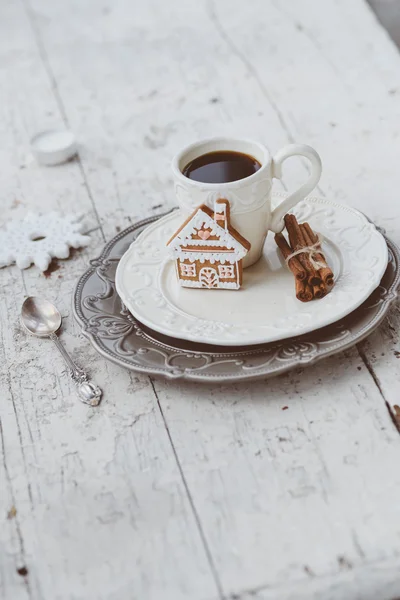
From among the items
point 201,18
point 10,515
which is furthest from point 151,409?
point 201,18

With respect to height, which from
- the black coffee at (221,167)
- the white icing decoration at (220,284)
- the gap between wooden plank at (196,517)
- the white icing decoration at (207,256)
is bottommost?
the gap between wooden plank at (196,517)

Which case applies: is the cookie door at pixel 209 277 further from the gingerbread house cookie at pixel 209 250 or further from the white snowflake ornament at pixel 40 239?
the white snowflake ornament at pixel 40 239

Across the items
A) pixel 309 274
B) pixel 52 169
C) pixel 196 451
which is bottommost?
pixel 52 169

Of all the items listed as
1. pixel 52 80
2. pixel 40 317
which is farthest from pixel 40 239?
pixel 52 80

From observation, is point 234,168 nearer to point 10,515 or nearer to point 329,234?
point 329,234

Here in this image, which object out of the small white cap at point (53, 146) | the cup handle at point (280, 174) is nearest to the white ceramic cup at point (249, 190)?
the cup handle at point (280, 174)

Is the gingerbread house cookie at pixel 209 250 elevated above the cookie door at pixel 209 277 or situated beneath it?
elevated above

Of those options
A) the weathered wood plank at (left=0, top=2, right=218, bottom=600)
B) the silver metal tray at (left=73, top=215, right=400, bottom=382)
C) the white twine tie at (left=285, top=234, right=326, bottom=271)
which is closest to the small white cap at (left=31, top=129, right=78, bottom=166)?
the weathered wood plank at (left=0, top=2, right=218, bottom=600)
